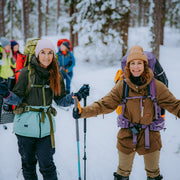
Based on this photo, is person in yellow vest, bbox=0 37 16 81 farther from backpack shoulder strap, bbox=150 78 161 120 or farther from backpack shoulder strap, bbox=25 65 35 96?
backpack shoulder strap, bbox=150 78 161 120

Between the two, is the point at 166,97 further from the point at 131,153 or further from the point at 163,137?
the point at 163,137

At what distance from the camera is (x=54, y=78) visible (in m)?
2.93

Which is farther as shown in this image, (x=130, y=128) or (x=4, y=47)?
(x=4, y=47)

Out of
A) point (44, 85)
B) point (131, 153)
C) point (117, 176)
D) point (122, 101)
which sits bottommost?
point (117, 176)

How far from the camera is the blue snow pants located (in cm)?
276

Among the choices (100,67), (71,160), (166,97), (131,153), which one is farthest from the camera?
(100,67)

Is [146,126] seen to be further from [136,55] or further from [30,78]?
[30,78]

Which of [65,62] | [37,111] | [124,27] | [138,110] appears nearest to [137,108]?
[138,110]

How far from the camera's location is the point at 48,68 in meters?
3.03

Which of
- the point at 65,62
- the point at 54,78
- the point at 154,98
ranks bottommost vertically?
the point at 154,98

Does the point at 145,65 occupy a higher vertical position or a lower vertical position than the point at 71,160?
higher

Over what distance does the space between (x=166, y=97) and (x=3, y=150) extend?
4284 mm

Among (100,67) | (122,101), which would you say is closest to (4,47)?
(122,101)

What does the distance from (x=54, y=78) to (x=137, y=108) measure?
1.36 meters
